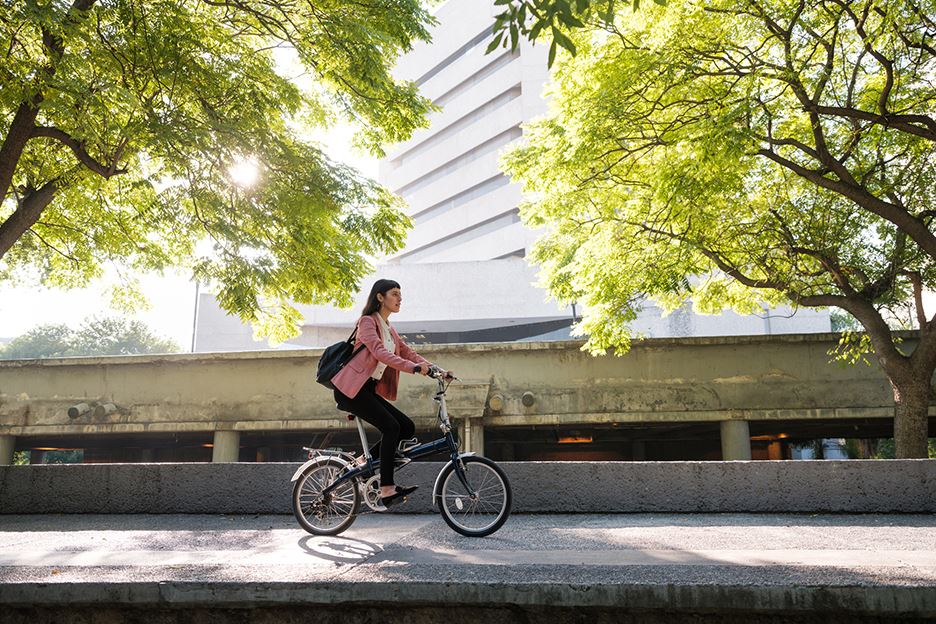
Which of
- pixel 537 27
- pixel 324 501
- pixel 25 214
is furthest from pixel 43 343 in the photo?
pixel 537 27

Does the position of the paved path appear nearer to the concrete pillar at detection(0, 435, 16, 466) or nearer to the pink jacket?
the pink jacket

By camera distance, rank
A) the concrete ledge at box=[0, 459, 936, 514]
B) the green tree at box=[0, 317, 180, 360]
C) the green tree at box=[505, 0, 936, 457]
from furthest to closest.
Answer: the green tree at box=[0, 317, 180, 360]
the green tree at box=[505, 0, 936, 457]
the concrete ledge at box=[0, 459, 936, 514]

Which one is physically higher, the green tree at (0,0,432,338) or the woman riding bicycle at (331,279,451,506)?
the green tree at (0,0,432,338)

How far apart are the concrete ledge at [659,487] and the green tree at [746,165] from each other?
15.8 ft

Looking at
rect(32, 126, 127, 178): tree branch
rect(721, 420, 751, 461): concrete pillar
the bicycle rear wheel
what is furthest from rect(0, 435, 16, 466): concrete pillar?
rect(721, 420, 751, 461): concrete pillar

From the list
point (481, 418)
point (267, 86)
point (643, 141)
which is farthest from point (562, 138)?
point (481, 418)

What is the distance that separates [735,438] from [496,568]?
677 inches

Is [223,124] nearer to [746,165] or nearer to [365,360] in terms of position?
[365,360]

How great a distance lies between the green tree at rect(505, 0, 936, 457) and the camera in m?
11.1

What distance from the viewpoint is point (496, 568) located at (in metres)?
3.31

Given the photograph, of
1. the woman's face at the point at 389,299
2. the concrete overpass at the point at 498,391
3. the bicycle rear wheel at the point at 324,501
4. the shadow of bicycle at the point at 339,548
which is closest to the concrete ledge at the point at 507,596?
the shadow of bicycle at the point at 339,548

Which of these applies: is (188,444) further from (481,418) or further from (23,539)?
(23,539)

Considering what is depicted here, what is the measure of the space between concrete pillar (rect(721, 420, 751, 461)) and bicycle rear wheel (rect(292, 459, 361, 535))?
1562 centimetres

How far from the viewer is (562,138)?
12.9m
